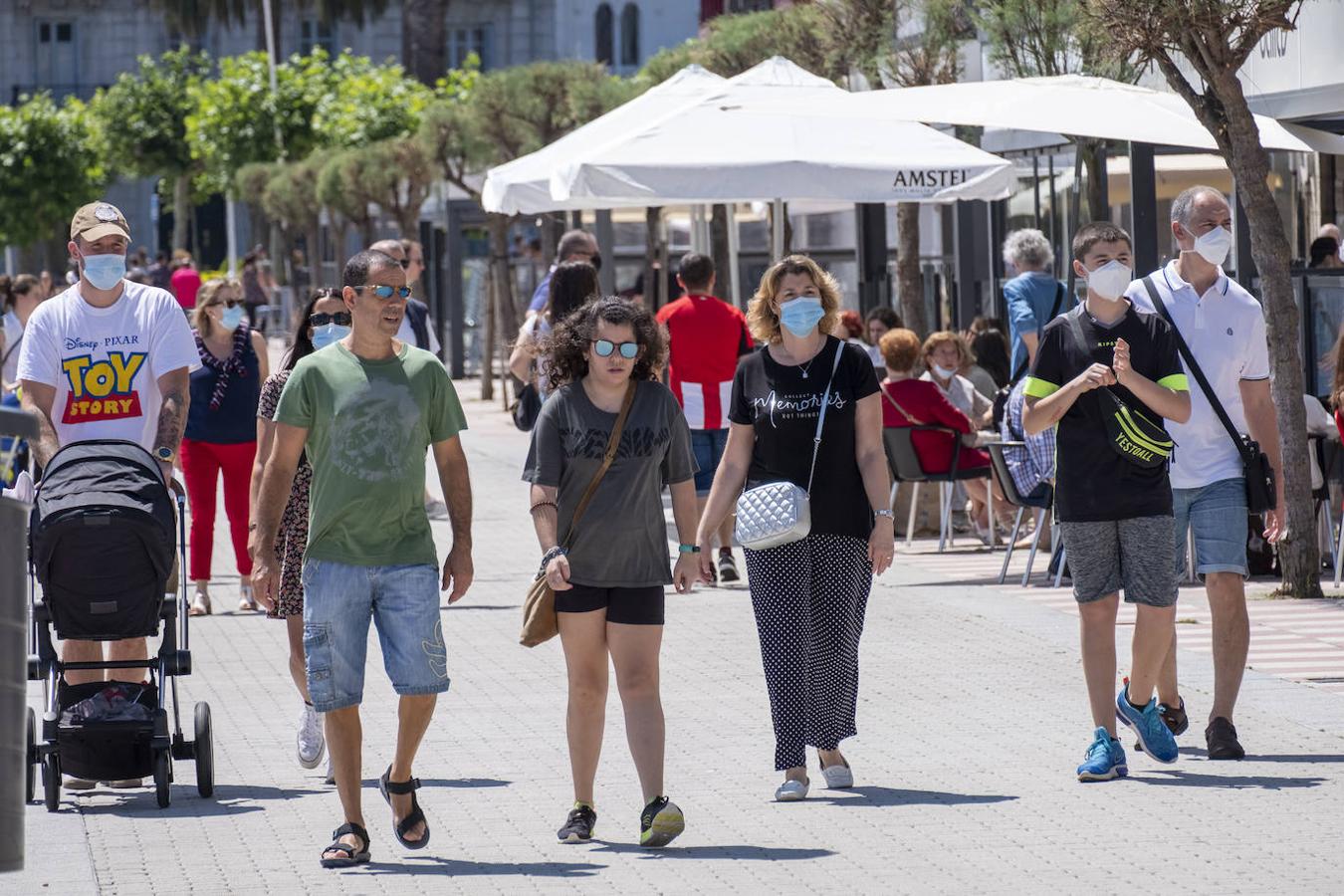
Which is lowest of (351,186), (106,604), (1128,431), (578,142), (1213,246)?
(106,604)

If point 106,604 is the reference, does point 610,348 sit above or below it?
above

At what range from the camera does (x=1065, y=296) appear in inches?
546

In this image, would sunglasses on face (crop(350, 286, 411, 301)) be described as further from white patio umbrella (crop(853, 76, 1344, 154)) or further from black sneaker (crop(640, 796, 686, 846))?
white patio umbrella (crop(853, 76, 1344, 154))

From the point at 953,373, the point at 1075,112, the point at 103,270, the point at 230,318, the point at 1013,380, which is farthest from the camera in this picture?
the point at 953,373

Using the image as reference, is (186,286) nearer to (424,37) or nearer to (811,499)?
(424,37)

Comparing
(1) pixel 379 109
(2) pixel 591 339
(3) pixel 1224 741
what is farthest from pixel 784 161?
(1) pixel 379 109

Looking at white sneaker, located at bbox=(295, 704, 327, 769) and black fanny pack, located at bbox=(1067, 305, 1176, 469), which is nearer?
black fanny pack, located at bbox=(1067, 305, 1176, 469)

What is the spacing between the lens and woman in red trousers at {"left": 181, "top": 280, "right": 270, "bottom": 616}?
12320 millimetres

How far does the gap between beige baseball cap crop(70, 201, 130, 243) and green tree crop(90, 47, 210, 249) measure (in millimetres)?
50585

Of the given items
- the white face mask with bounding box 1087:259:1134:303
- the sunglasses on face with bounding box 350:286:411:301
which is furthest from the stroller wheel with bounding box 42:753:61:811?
the white face mask with bounding box 1087:259:1134:303

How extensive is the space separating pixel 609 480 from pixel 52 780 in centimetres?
212

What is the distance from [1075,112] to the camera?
13086mm

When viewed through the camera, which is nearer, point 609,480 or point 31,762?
point 609,480

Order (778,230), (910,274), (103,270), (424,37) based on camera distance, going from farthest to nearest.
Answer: (424,37), (910,274), (778,230), (103,270)
